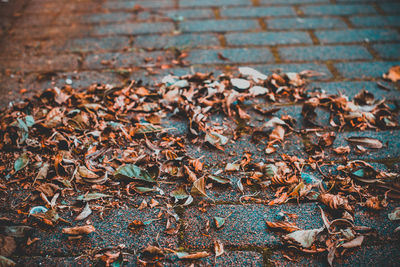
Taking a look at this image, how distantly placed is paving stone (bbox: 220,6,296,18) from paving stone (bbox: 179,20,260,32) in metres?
0.14

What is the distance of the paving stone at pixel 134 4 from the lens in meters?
2.81

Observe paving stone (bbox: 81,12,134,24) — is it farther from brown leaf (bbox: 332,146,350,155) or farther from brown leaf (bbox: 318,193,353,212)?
brown leaf (bbox: 318,193,353,212)

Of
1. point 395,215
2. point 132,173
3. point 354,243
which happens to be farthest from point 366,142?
point 132,173

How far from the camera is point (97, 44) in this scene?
2.29 meters

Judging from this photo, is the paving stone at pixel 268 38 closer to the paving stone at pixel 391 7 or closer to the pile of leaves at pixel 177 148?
the pile of leaves at pixel 177 148

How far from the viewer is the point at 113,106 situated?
5.47ft

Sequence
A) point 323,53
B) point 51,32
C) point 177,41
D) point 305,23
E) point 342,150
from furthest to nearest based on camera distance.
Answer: point 305,23
point 51,32
point 177,41
point 323,53
point 342,150

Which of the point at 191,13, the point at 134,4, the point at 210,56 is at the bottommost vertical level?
the point at 210,56

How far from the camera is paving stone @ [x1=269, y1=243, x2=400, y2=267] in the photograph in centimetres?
104

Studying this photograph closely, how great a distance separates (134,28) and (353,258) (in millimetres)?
2278

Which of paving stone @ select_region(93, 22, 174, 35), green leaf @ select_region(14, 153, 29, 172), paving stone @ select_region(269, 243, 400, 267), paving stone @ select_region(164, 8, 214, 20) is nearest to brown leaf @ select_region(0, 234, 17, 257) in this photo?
green leaf @ select_region(14, 153, 29, 172)

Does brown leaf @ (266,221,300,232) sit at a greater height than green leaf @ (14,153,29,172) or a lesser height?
lesser

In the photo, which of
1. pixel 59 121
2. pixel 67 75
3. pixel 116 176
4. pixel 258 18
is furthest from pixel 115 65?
pixel 258 18

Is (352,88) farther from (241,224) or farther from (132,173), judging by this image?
(132,173)
